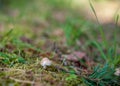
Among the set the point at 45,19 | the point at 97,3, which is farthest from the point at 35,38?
the point at 97,3

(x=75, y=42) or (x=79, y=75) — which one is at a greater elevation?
(x=75, y=42)

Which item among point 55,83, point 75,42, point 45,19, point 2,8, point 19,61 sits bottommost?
point 55,83

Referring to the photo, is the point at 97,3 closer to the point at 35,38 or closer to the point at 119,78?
the point at 35,38

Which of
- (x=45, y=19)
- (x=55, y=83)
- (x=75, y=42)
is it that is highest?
(x=45, y=19)

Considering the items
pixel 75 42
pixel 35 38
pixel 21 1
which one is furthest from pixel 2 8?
pixel 75 42

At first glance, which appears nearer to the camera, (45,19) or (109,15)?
(45,19)

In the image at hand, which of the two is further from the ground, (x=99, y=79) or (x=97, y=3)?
(x=97, y=3)

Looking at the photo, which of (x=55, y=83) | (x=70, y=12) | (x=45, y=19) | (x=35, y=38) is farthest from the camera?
(x=70, y=12)

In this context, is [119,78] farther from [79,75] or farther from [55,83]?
[55,83]

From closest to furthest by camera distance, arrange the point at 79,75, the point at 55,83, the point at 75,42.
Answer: the point at 55,83
the point at 79,75
the point at 75,42
